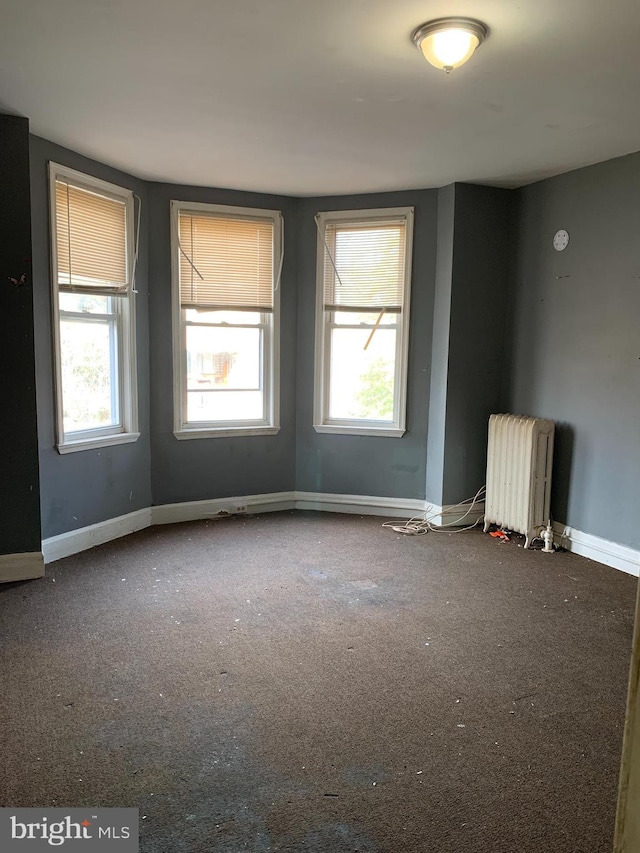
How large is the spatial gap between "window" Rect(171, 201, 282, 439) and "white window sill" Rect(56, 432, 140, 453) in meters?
0.41

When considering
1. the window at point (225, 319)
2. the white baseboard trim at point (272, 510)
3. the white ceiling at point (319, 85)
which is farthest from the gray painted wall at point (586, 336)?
the window at point (225, 319)

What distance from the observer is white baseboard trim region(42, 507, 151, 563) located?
4.07 metres

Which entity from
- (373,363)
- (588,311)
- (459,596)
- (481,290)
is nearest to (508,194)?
(481,290)

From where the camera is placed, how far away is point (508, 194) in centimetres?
485

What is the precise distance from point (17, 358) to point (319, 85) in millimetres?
2215

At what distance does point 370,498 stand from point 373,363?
1.14m

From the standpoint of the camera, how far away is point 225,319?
508 centimetres

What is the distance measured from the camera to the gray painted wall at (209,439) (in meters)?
4.80

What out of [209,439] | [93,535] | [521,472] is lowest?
[93,535]

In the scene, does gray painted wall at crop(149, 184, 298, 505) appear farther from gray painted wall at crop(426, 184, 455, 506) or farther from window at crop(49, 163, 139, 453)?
gray painted wall at crop(426, 184, 455, 506)

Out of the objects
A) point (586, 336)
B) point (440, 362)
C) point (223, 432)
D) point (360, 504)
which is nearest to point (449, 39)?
point (586, 336)

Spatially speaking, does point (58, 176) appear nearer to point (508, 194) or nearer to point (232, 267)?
point (232, 267)

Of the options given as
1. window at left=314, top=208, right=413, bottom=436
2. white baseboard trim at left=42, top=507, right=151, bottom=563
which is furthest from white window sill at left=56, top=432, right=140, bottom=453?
window at left=314, top=208, right=413, bottom=436

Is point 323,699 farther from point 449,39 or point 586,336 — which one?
point 586,336
